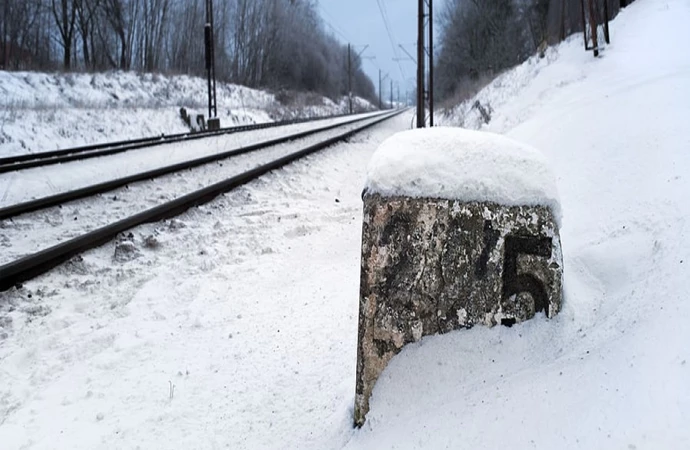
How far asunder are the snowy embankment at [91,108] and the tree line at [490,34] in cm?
1557

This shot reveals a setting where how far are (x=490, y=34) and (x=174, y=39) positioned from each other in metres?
29.1

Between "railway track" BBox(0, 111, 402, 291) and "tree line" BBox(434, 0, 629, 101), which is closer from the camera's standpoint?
"railway track" BBox(0, 111, 402, 291)

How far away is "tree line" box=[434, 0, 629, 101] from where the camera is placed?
20344 mm

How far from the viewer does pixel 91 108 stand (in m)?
19.0

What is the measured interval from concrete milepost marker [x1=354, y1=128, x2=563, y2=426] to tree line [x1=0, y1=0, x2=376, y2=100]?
26812 mm

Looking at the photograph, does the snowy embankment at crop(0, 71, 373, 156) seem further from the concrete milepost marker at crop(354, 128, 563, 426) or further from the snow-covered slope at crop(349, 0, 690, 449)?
the snow-covered slope at crop(349, 0, 690, 449)

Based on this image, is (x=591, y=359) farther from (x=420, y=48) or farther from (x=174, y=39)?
(x=174, y=39)

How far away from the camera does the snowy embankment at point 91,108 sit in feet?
47.3

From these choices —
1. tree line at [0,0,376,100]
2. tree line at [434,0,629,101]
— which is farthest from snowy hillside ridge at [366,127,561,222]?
tree line at [0,0,376,100]

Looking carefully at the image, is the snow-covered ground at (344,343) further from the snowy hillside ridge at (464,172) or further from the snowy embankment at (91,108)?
the snowy embankment at (91,108)

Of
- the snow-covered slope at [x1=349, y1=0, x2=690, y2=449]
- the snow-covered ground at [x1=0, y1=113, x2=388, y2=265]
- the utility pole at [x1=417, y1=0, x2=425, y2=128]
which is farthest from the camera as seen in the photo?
the utility pole at [x1=417, y1=0, x2=425, y2=128]

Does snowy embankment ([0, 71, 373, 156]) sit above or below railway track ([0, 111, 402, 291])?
above

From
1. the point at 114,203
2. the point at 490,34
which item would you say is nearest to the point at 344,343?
the point at 114,203

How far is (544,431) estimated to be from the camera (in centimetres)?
181
